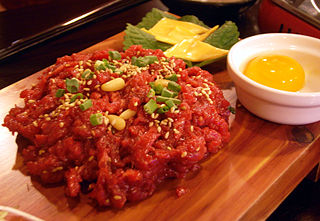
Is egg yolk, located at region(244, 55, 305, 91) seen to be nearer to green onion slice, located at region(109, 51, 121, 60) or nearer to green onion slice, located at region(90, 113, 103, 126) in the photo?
green onion slice, located at region(109, 51, 121, 60)

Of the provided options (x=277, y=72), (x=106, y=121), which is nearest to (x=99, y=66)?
(x=106, y=121)

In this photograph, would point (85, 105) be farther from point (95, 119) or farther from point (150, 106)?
point (150, 106)

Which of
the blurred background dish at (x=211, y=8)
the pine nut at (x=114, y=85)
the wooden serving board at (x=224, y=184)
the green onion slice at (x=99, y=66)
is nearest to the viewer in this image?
the wooden serving board at (x=224, y=184)

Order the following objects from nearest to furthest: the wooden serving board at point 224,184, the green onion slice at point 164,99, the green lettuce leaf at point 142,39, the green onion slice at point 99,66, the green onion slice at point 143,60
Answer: the wooden serving board at point 224,184, the green onion slice at point 164,99, the green onion slice at point 99,66, the green onion slice at point 143,60, the green lettuce leaf at point 142,39

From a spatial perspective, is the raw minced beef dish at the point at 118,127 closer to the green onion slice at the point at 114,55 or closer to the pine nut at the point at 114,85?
the pine nut at the point at 114,85

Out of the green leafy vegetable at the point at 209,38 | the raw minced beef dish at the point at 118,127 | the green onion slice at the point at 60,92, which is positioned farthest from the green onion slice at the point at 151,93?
the green leafy vegetable at the point at 209,38

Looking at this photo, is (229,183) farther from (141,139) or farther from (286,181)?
(141,139)
